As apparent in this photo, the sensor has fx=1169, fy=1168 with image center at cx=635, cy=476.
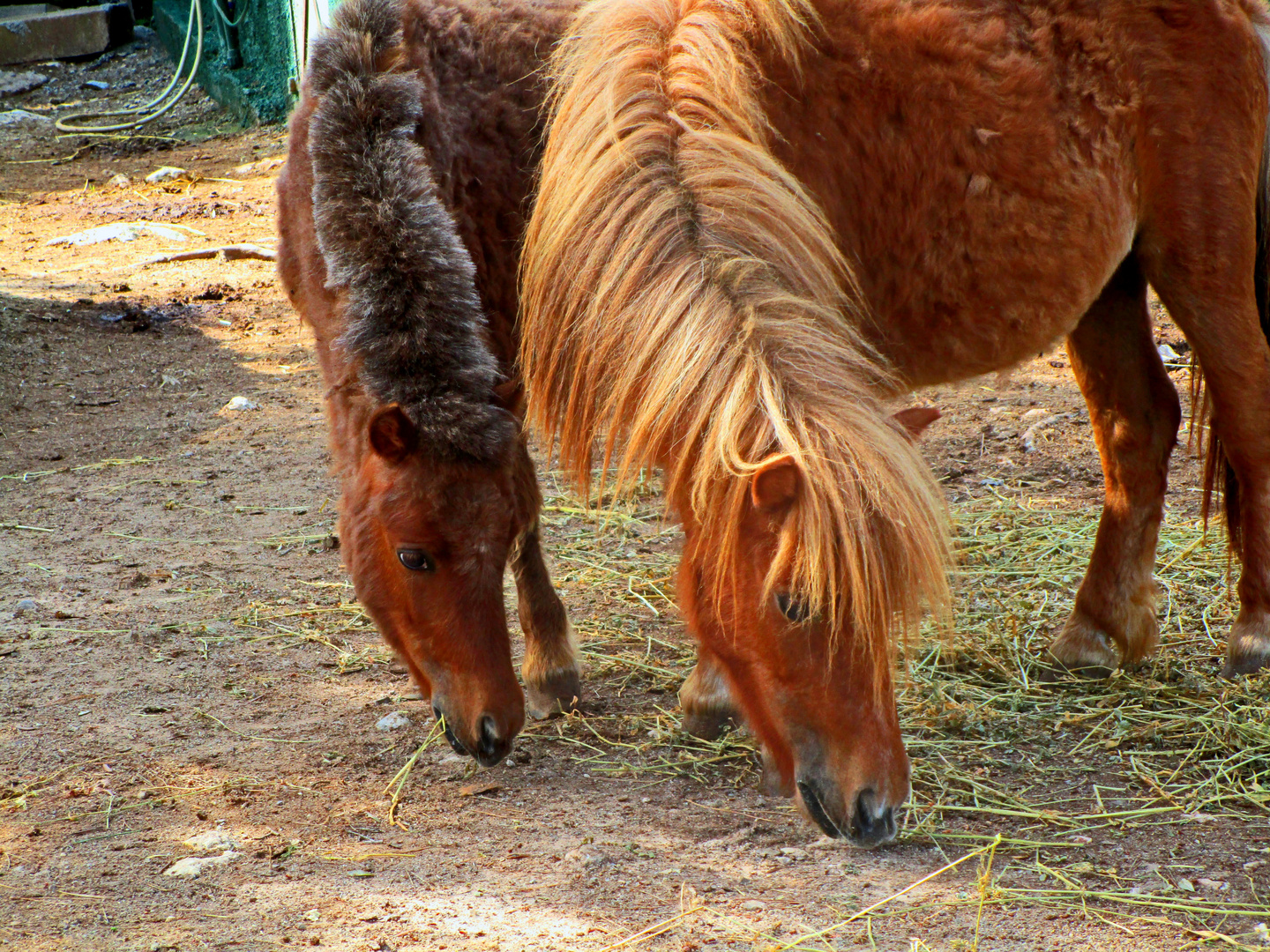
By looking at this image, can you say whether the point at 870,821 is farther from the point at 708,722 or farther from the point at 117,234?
the point at 117,234

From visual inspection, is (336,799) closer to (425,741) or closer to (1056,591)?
(425,741)

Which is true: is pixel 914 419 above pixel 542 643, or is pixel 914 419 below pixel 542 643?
above

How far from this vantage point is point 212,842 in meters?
2.66

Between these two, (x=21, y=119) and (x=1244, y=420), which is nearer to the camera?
(x=1244, y=420)

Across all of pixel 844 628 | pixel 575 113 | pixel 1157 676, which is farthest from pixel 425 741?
pixel 1157 676

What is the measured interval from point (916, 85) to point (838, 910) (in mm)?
1897

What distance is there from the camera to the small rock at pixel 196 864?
8.32 feet

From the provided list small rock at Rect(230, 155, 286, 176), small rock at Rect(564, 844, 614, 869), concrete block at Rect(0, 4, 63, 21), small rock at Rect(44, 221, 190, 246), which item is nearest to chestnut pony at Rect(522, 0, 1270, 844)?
small rock at Rect(564, 844, 614, 869)

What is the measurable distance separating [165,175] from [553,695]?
335 inches

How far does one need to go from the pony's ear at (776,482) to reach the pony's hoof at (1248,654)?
193 cm

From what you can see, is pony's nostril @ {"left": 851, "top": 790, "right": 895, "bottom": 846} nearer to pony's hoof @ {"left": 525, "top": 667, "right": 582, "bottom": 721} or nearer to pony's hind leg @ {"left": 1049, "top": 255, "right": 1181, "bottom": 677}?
pony's hoof @ {"left": 525, "top": 667, "right": 582, "bottom": 721}

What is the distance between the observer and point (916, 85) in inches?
111

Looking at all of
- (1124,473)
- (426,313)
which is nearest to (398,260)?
(426,313)

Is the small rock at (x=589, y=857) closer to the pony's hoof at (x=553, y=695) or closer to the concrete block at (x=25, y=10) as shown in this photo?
the pony's hoof at (x=553, y=695)
